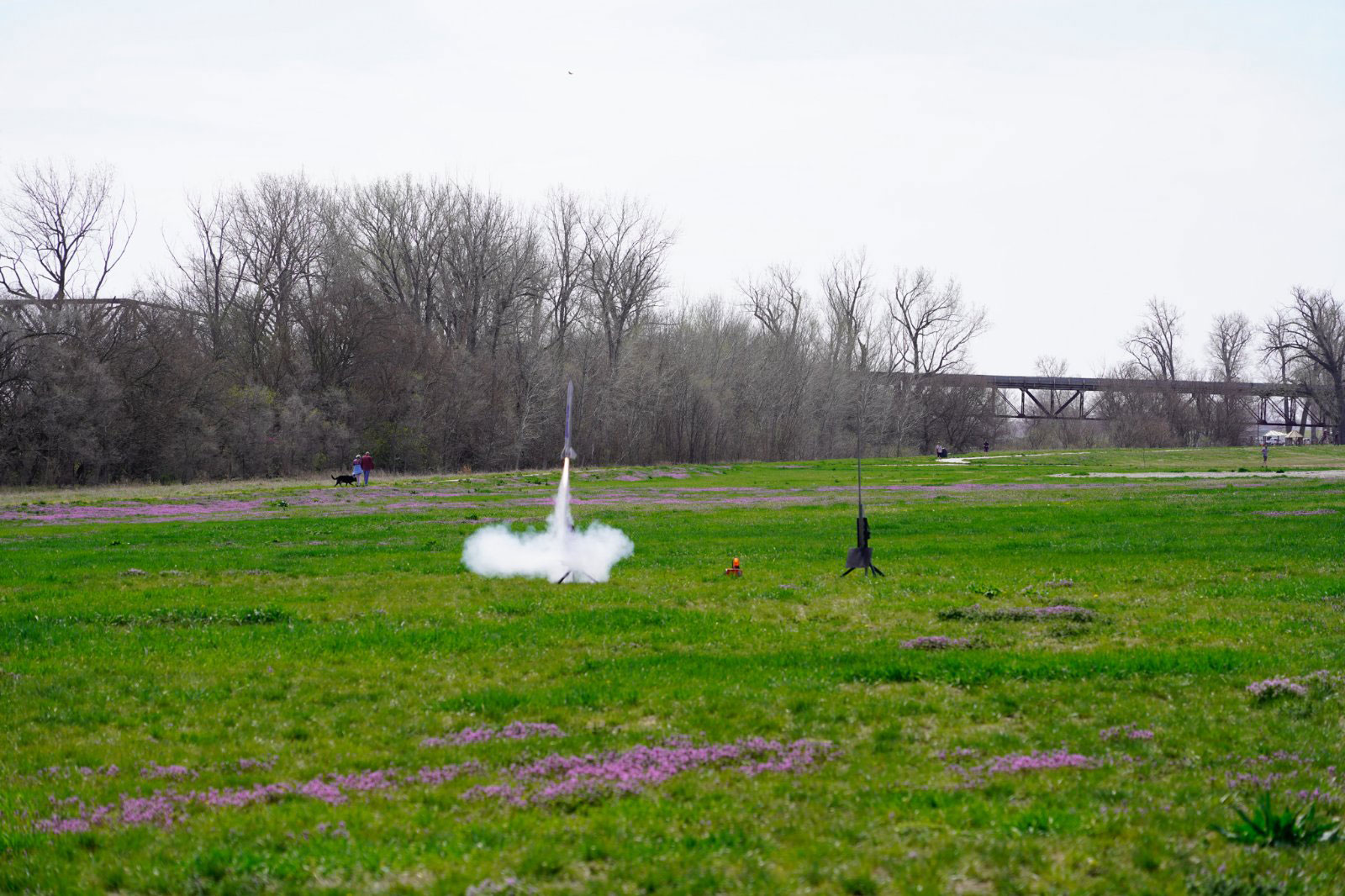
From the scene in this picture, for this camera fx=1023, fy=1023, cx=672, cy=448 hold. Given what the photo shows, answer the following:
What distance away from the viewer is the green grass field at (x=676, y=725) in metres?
6.93

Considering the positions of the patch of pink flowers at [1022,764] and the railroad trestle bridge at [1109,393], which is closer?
the patch of pink flowers at [1022,764]

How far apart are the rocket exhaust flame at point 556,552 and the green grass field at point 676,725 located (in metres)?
0.98

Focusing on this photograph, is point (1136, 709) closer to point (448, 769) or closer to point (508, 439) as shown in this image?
point (448, 769)

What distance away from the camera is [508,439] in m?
92.8

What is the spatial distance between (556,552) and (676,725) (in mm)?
13282

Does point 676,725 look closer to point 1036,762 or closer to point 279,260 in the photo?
point 1036,762

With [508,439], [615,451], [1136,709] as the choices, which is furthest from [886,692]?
[615,451]

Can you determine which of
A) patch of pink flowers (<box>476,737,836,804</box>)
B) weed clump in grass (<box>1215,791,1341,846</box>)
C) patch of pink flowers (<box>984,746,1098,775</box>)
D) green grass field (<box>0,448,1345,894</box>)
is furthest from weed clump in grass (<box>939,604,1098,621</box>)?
weed clump in grass (<box>1215,791,1341,846</box>)

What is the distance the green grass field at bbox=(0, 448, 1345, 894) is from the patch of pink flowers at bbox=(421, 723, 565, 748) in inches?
1.8

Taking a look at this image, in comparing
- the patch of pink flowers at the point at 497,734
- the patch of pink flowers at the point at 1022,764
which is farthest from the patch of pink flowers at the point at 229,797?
the patch of pink flowers at the point at 1022,764

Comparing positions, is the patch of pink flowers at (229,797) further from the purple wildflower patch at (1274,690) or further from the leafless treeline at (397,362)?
the leafless treeline at (397,362)

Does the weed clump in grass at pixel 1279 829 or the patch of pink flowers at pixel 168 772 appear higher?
the weed clump in grass at pixel 1279 829

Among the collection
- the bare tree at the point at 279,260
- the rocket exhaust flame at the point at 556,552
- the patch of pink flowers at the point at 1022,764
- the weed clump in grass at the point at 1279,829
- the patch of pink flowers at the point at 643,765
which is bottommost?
the patch of pink flowers at the point at 643,765

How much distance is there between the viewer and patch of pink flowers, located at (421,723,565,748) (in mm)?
9758
